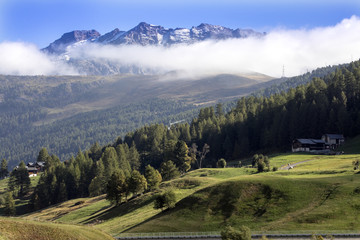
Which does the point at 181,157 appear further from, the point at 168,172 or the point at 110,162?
the point at 110,162

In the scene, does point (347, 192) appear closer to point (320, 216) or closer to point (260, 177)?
point (320, 216)

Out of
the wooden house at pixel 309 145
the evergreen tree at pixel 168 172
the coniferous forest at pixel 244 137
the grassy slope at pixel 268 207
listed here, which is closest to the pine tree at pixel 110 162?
the coniferous forest at pixel 244 137

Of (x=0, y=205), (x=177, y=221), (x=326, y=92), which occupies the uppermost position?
(x=326, y=92)

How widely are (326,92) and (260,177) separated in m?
109

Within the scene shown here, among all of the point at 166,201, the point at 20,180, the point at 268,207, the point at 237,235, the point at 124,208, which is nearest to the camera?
the point at 237,235

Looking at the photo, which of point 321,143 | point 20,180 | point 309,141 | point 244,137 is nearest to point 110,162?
point 20,180

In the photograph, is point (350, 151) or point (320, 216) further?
point (350, 151)

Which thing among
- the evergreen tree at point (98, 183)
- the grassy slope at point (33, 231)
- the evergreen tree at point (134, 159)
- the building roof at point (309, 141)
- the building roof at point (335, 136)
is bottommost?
the evergreen tree at point (98, 183)

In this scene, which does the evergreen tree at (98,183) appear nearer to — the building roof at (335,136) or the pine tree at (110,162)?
the pine tree at (110,162)

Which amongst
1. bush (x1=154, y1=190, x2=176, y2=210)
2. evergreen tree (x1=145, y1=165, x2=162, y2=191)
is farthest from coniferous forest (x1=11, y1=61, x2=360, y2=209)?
bush (x1=154, y1=190, x2=176, y2=210)

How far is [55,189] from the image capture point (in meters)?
165

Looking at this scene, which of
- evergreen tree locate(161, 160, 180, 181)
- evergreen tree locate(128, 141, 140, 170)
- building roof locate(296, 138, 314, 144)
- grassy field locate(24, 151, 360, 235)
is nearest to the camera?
grassy field locate(24, 151, 360, 235)

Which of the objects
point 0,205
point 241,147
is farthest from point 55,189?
point 241,147

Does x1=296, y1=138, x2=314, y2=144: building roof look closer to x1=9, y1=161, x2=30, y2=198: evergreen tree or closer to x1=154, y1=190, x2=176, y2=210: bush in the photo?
x1=154, y1=190, x2=176, y2=210: bush
